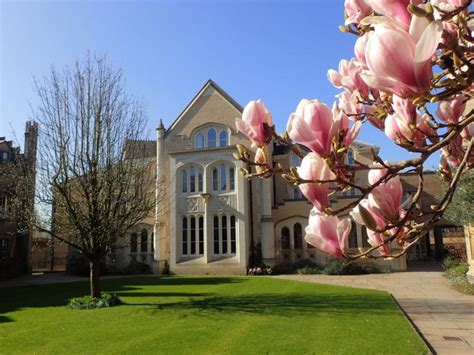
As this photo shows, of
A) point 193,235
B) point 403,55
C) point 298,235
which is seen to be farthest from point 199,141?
point 403,55

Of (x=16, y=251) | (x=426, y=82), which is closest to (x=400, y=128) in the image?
(x=426, y=82)

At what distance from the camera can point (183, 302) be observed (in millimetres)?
12281

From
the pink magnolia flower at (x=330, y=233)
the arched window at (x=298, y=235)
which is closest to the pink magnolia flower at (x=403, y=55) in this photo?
the pink magnolia flower at (x=330, y=233)

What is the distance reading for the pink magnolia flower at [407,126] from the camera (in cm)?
128

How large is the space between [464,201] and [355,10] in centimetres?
1281

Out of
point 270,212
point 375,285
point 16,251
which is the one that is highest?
point 270,212

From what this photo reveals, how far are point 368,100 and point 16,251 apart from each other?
29.4 meters

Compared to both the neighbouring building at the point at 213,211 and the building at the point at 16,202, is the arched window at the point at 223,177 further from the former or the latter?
the building at the point at 16,202

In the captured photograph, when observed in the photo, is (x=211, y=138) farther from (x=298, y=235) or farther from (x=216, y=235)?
(x=298, y=235)

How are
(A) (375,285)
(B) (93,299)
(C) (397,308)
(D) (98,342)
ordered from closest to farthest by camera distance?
1. (D) (98,342)
2. (C) (397,308)
3. (B) (93,299)
4. (A) (375,285)

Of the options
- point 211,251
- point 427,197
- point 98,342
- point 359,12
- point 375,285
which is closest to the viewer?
point 359,12

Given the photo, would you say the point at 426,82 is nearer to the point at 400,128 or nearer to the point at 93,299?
the point at 400,128

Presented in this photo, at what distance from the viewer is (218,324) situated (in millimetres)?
8922

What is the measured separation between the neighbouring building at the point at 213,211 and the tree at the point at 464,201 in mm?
8471
